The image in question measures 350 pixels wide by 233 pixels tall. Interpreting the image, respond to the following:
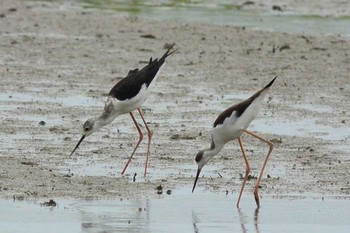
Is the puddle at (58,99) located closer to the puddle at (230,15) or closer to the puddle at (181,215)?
the puddle at (181,215)

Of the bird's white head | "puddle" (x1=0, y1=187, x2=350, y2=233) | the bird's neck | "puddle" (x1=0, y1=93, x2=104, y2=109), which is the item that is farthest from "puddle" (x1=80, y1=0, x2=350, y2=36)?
"puddle" (x1=0, y1=187, x2=350, y2=233)

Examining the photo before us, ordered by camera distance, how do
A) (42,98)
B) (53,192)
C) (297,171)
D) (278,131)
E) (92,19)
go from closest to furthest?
1. (53,192)
2. (297,171)
3. (278,131)
4. (42,98)
5. (92,19)

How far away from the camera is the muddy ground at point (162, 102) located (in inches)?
448

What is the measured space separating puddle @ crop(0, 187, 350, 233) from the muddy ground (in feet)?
1.15

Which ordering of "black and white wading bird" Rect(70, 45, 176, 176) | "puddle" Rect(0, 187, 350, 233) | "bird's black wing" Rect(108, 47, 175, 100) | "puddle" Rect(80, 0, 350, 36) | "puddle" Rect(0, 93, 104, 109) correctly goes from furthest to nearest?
"puddle" Rect(80, 0, 350, 36) < "puddle" Rect(0, 93, 104, 109) < "bird's black wing" Rect(108, 47, 175, 100) < "black and white wading bird" Rect(70, 45, 176, 176) < "puddle" Rect(0, 187, 350, 233)

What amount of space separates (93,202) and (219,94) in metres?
6.02

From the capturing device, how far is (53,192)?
A: 10664 mm

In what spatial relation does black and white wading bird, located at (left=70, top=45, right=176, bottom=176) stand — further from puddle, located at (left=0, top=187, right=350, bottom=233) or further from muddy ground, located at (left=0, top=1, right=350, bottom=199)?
puddle, located at (left=0, top=187, right=350, bottom=233)

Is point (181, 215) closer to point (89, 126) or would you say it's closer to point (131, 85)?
point (89, 126)

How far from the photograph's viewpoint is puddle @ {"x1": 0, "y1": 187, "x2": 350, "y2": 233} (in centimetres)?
947

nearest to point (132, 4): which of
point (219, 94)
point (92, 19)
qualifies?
point (92, 19)

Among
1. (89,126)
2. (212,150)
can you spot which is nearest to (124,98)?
(89,126)

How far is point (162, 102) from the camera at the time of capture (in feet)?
51.4

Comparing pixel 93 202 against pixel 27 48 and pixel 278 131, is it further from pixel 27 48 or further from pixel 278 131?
pixel 27 48
